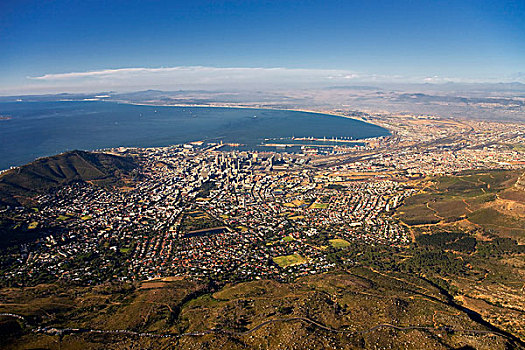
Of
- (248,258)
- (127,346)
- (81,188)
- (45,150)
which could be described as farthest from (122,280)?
(45,150)

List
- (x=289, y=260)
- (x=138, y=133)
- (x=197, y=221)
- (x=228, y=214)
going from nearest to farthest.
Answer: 1. (x=289, y=260)
2. (x=197, y=221)
3. (x=228, y=214)
4. (x=138, y=133)

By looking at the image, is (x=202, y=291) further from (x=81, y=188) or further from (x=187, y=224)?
(x=81, y=188)

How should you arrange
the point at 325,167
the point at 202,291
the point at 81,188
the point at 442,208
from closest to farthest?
the point at 202,291
the point at 442,208
the point at 81,188
the point at 325,167

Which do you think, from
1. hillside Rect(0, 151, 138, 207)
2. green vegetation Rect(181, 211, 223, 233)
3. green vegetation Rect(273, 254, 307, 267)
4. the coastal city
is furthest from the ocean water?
green vegetation Rect(273, 254, 307, 267)

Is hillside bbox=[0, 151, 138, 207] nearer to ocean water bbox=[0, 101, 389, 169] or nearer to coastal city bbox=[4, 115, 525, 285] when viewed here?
coastal city bbox=[4, 115, 525, 285]

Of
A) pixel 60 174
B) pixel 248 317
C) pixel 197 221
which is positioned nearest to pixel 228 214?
pixel 197 221

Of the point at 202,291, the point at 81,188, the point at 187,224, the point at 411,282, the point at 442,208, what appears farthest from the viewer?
the point at 81,188

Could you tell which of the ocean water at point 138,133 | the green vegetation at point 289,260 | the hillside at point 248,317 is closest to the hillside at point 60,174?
the ocean water at point 138,133

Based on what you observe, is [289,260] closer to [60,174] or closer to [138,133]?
[60,174]
